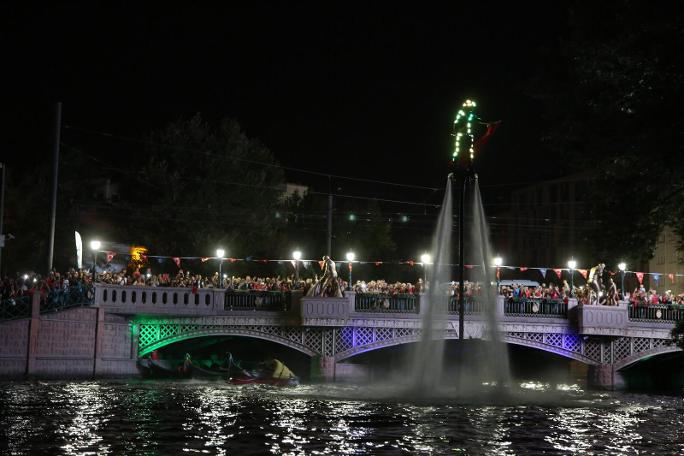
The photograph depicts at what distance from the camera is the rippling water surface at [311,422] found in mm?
25938

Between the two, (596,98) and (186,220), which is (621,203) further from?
(186,220)

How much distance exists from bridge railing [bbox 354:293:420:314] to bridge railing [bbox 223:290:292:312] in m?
3.80

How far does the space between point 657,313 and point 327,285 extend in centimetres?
1875

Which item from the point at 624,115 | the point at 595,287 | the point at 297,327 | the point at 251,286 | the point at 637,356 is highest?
the point at 624,115

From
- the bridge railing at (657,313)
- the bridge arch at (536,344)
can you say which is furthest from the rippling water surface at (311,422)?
the bridge railing at (657,313)

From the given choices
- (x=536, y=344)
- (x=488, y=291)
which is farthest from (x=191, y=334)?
(x=536, y=344)

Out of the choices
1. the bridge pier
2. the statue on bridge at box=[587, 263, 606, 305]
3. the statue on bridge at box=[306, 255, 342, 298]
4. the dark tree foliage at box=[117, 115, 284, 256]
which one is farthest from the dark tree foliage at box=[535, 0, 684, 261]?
the dark tree foliage at box=[117, 115, 284, 256]

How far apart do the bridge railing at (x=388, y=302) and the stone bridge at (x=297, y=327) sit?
51 mm

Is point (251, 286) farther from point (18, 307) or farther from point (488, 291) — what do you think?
point (488, 291)

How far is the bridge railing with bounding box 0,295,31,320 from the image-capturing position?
43.0m

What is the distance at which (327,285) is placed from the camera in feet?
165

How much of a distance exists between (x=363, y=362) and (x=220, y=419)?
85.3ft

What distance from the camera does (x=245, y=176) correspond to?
73188mm

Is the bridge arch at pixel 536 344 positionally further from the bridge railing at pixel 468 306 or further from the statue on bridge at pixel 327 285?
the statue on bridge at pixel 327 285
